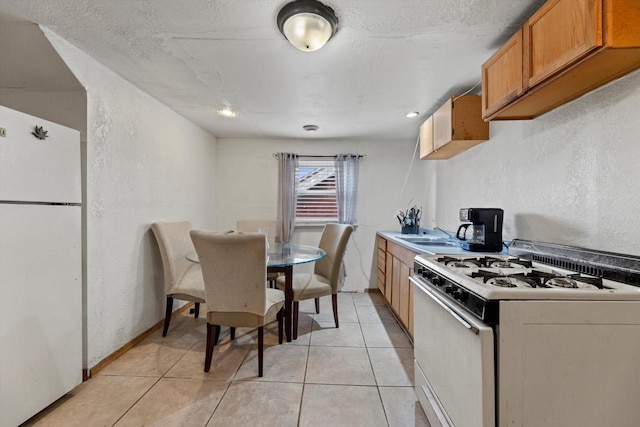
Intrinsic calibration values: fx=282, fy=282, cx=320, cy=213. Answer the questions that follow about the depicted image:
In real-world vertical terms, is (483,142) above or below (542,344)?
above

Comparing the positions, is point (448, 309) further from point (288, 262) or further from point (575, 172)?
point (288, 262)

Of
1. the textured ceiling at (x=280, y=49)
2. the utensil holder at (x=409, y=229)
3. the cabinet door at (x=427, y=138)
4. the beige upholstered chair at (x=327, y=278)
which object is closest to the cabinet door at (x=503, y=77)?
the textured ceiling at (x=280, y=49)

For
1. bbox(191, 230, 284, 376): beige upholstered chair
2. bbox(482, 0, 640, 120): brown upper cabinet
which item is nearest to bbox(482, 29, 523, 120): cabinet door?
bbox(482, 0, 640, 120): brown upper cabinet

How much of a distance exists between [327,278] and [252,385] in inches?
48.6

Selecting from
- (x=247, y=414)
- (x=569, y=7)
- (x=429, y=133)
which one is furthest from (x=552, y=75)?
(x=247, y=414)

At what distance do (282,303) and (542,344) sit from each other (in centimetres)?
169

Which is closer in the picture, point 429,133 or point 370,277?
point 429,133

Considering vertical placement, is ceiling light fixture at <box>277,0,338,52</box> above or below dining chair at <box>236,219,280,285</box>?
above

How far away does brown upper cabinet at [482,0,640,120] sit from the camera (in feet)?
3.29

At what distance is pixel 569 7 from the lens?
1.12 m

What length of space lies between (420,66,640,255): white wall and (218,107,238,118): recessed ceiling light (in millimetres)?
A: 2387

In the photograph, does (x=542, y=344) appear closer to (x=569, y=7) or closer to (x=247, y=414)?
(x=569, y=7)

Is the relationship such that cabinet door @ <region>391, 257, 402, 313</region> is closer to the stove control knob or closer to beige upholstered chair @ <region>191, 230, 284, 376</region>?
beige upholstered chair @ <region>191, 230, 284, 376</region>

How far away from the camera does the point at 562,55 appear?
3.80ft
